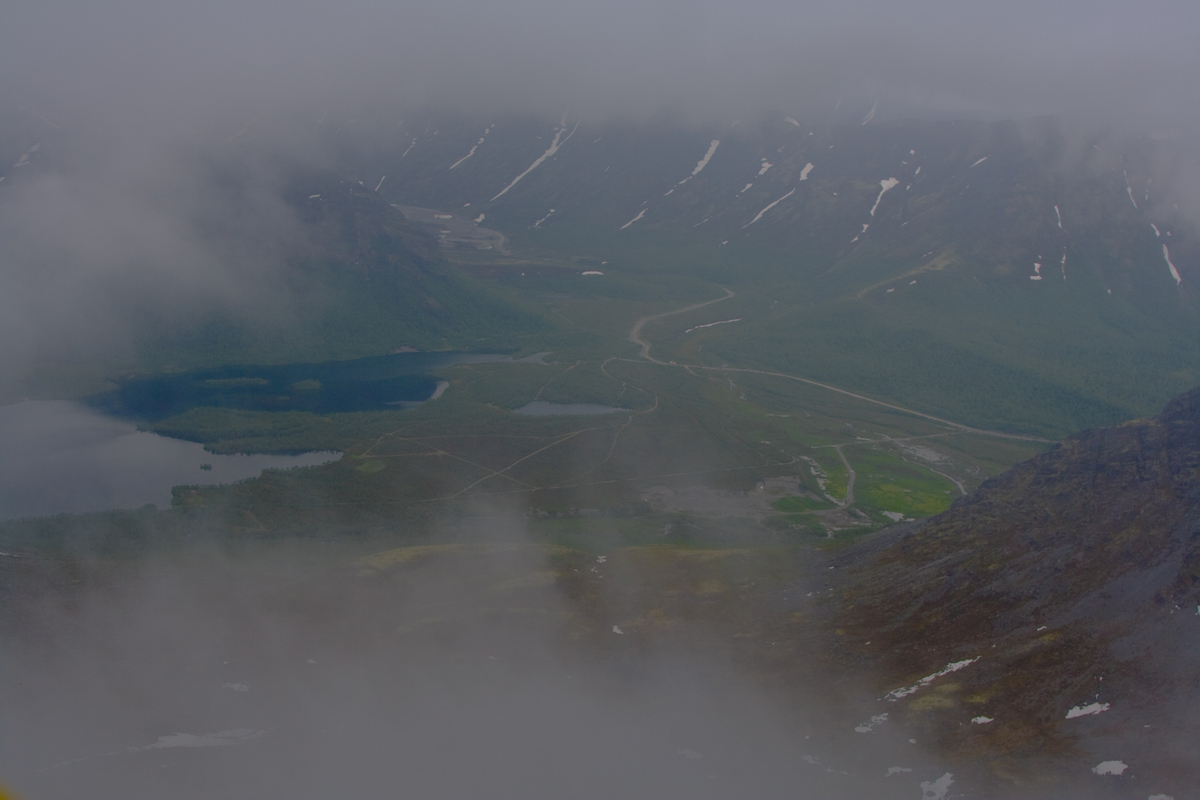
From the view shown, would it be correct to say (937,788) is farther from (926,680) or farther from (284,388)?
(284,388)

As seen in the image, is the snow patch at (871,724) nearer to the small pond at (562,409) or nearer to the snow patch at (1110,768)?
the snow patch at (1110,768)

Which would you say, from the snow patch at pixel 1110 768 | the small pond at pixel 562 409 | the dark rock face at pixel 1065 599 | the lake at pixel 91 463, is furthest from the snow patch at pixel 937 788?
the small pond at pixel 562 409

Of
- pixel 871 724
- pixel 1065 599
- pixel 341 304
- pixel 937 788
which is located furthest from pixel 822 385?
pixel 937 788

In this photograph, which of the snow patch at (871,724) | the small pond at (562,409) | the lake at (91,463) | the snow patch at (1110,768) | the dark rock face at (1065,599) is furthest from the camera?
the small pond at (562,409)

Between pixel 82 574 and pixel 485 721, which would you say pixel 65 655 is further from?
pixel 485 721

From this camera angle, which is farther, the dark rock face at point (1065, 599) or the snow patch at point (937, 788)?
the dark rock face at point (1065, 599)

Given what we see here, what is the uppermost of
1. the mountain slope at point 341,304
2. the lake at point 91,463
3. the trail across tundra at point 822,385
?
the mountain slope at point 341,304

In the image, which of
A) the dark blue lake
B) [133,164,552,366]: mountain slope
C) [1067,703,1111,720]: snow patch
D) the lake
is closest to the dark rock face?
[1067,703,1111,720]: snow patch

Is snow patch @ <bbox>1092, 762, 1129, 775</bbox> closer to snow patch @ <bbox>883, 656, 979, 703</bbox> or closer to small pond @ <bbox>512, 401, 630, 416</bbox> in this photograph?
snow patch @ <bbox>883, 656, 979, 703</bbox>
